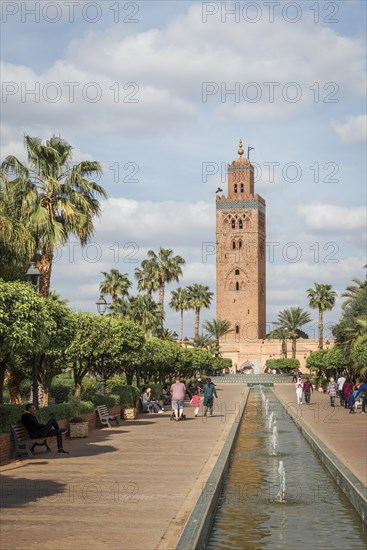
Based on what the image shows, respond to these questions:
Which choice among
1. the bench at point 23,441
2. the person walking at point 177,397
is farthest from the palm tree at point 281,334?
the bench at point 23,441

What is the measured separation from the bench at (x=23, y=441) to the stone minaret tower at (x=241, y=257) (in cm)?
11195

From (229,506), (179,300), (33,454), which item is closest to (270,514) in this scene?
(229,506)

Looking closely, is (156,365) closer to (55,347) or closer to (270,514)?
(55,347)

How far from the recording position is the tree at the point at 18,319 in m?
15.7

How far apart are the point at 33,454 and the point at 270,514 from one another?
271 inches

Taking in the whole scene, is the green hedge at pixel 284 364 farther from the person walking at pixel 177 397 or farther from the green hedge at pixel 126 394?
the person walking at pixel 177 397

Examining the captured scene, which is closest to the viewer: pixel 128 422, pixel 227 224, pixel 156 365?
pixel 128 422

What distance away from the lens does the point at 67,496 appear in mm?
10977

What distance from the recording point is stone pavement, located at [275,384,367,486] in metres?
15.1

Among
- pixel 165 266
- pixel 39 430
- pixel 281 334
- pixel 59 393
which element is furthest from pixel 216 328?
pixel 39 430

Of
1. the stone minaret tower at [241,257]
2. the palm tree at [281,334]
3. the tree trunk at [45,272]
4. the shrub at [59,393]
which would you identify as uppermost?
the stone minaret tower at [241,257]

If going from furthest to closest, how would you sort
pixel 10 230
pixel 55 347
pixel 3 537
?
pixel 10 230 < pixel 55 347 < pixel 3 537

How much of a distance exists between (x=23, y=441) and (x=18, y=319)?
2397 mm

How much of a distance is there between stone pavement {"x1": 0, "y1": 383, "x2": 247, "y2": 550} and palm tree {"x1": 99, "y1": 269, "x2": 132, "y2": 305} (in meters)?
45.2
